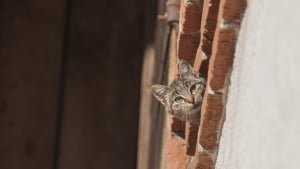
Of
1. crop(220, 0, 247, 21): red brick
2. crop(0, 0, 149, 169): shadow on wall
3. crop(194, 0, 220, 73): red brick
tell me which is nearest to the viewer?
crop(220, 0, 247, 21): red brick

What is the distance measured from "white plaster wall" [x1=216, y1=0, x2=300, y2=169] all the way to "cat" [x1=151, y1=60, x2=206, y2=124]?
115mm

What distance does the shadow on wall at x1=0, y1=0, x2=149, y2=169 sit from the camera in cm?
334

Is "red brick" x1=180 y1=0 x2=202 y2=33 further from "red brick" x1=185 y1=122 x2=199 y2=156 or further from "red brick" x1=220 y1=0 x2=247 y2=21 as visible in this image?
"red brick" x1=220 y1=0 x2=247 y2=21

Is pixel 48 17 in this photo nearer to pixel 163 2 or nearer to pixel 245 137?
pixel 163 2

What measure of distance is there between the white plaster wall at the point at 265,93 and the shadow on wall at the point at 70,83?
206cm

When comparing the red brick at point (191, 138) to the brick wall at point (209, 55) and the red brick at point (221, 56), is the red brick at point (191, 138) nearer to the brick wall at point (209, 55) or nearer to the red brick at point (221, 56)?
the brick wall at point (209, 55)

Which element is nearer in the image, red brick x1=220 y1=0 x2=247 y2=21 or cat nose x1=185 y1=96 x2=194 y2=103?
red brick x1=220 y1=0 x2=247 y2=21

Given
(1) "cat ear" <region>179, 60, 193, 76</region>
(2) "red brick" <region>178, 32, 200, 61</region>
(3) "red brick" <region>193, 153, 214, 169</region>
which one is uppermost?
(2) "red brick" <region>178, 32, 200, 61</region>

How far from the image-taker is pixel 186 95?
144 cm

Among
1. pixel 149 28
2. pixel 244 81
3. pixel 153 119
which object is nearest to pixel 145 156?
pixel 153 119

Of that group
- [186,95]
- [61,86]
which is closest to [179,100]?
[186,95]

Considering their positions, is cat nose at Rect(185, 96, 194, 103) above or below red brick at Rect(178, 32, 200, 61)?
below

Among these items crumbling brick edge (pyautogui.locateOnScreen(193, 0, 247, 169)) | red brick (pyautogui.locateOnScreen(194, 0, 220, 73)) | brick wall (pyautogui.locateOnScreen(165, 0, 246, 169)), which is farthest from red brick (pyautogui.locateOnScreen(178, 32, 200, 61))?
crumbling brick edge (pyautogui.locateOnScreen(193, 0, 247, 169))

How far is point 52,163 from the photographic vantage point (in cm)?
338
